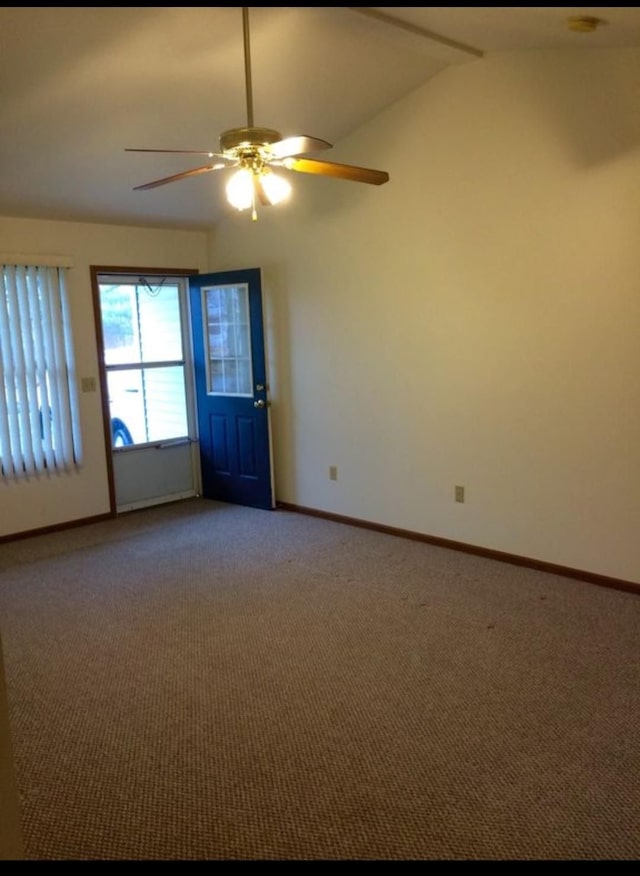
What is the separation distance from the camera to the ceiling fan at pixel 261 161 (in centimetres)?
278

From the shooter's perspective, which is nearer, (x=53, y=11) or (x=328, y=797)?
(x=328, y=797)

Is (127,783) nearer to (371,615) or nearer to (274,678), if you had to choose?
(274,678)

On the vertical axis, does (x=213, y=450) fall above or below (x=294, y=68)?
below

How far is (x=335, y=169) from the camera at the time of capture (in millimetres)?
3061

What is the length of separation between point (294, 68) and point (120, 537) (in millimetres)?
3469

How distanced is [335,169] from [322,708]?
7.70 ft

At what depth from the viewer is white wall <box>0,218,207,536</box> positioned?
5.09m

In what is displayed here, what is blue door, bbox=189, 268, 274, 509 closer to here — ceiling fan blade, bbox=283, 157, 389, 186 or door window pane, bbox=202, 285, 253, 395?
door window pane, bbox=202, 285, 253, 395

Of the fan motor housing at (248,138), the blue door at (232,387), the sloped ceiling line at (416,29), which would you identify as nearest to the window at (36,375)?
the blue door at (232,387)

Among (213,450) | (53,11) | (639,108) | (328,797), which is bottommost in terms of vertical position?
(328,797)

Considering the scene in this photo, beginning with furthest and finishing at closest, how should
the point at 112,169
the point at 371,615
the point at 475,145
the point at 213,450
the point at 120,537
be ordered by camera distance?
1. the point at 213,450
2. the point at 120,537
3. the point at 112,169
4. the point at 475,145
5. the point at 371,615

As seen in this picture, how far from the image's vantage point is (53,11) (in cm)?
288

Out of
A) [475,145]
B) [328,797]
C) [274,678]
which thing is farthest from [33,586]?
[475,145]

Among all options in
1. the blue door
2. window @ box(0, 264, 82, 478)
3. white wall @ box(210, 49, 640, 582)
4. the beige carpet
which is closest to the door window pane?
the blue door
